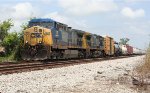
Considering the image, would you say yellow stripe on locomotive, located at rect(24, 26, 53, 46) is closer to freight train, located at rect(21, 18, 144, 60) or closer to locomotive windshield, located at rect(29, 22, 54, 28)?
freight train, located at rect(21, 18, 144, 60)

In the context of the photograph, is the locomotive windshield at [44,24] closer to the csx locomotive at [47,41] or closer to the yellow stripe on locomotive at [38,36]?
the csx locomotive at [47,41]

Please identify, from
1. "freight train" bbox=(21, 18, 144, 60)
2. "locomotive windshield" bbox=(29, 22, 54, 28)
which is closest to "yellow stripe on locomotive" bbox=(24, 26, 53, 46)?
"freight train" bbox=(21, 18, 144, 60)

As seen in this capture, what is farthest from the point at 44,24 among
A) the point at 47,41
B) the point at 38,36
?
the point at 47,41

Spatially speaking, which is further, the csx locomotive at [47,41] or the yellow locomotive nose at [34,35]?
the yellow locomotive nose at [34,35]

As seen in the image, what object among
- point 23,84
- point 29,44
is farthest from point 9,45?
point 23,84

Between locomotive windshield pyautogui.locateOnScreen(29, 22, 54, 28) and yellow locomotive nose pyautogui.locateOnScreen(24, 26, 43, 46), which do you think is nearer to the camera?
yellow locomotive nose pyautogui.locateOnScreen(24, 26, 43, 46)

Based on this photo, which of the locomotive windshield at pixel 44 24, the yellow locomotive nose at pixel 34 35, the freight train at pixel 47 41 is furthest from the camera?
the locomotive windshield at pixel 44 24

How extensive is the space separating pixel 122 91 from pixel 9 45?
26.7 meters

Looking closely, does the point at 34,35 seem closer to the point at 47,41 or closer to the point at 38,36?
the point at 38,36

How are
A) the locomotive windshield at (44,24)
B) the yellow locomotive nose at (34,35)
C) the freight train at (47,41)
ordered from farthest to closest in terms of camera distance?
the locomotive windshield at (44,24) < the yellow locomotive nose at (34,35) < the freight train at (47,41)

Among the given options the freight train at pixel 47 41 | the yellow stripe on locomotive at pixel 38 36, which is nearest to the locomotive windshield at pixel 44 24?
the freight train at pixel 47 41

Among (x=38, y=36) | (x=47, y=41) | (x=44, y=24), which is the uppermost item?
(x=44, y=24)

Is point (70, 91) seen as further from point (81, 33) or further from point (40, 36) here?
point (81, 33)

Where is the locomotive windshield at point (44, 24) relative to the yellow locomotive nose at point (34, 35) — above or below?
above
